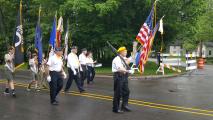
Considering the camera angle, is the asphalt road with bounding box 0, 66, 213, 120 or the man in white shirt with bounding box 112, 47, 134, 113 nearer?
the asphalt road with bounding box 0, 66, 213, 120

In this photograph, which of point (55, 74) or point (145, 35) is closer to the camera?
point (55, 74)

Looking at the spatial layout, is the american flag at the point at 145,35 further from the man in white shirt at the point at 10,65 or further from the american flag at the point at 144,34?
the man in white shirt at the point at 10,65

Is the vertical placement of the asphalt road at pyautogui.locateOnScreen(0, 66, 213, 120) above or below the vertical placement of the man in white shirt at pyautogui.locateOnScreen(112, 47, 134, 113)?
below

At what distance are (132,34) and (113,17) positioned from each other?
1.87m

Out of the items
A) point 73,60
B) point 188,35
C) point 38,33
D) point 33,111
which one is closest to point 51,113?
point 33,111

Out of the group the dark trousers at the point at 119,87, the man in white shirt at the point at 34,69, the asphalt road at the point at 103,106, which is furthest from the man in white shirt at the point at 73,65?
the dark trousers at the point at 119,87

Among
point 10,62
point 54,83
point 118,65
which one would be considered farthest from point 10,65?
point 118,65

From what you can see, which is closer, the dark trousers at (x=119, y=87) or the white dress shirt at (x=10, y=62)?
the dark trousers at (x=119, y=87)

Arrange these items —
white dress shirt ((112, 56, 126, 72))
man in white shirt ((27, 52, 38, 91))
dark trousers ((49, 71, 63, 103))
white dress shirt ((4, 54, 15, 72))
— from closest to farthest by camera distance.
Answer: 1. white dress shirt ((112, 56, 126, 72))
2. dark trousers ((49, 71, 63, 103))
3. white dress shirt ((4, 54, 15, 72))
4. man in white shirt ((27, 52, 38, 91))

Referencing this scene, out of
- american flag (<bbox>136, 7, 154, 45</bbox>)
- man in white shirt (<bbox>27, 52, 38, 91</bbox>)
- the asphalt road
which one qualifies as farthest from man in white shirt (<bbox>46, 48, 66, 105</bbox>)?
american flag (<bbox>136, 7, 154, 45</bbox>)

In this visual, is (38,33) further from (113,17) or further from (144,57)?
(113,17)

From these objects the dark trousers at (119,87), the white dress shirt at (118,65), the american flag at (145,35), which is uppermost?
the american flag at (145,35)

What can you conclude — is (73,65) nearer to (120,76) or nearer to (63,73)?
(63,73)

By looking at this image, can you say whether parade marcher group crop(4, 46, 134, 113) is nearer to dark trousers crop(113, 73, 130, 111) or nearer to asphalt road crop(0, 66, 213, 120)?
dark trousers crop(113, 73, 130, 111)
